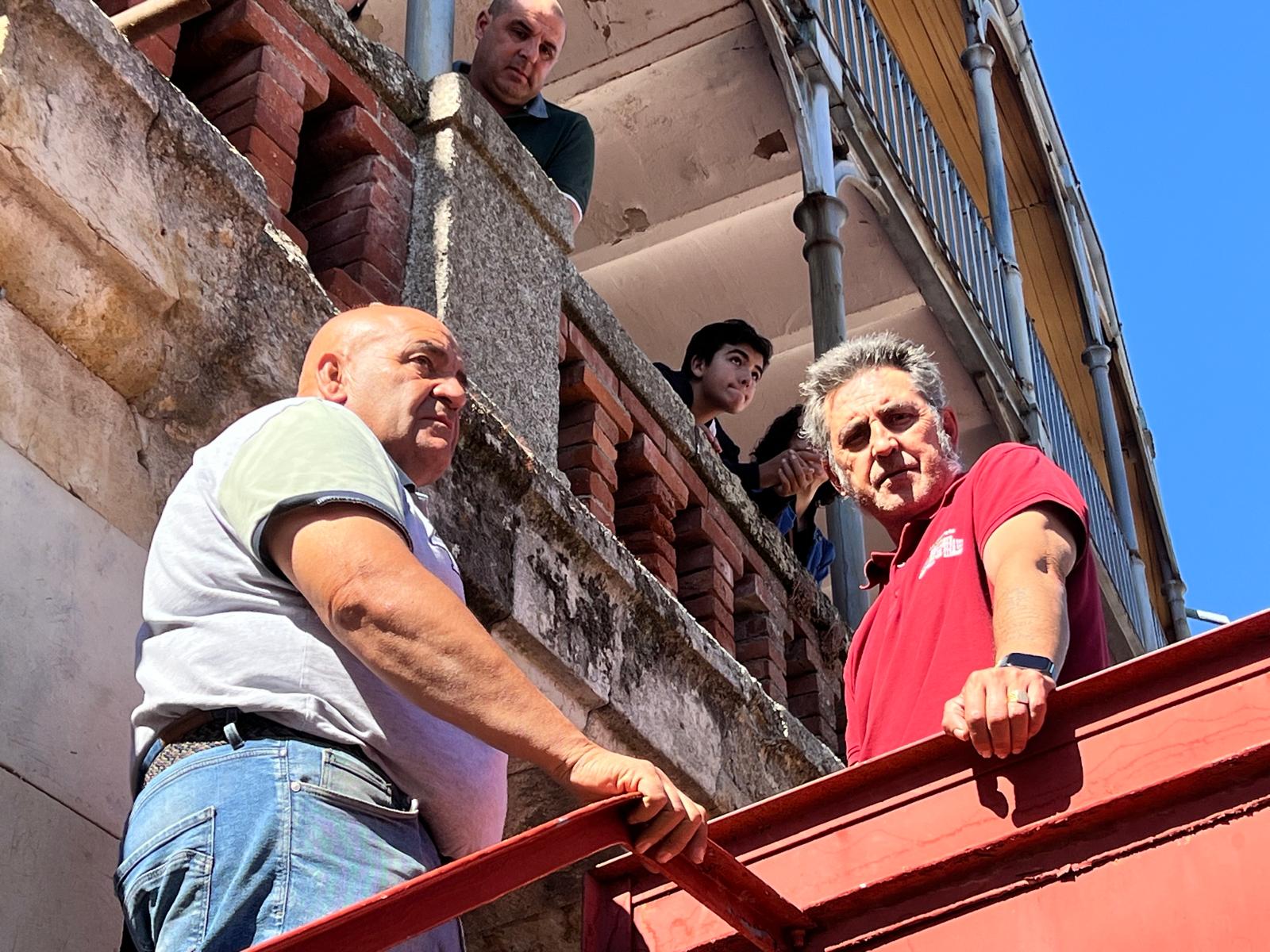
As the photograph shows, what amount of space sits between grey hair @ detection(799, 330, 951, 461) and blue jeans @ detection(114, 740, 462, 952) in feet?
5.08

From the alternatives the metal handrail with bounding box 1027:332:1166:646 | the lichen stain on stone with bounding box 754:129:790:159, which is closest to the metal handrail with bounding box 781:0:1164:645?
the metal handrail with bounding box 1027:332:1166:646

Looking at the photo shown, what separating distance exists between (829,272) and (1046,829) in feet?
14.4

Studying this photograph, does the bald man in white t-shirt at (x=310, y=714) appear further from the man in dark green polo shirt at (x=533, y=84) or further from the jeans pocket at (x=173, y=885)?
the man in dark green polo shirt at (x=533, y=84)

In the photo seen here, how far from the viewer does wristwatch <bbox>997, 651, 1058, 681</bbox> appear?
233 centimetres

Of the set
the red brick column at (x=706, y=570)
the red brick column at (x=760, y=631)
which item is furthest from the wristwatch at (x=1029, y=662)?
the red brick column at (x=760, y=631)

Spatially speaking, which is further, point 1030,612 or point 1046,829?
point 1030,612

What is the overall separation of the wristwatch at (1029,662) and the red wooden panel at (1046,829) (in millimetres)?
294

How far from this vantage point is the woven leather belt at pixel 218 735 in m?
2.05

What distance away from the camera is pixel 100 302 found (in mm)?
2703

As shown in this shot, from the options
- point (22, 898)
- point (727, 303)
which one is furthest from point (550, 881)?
point (727, 303)

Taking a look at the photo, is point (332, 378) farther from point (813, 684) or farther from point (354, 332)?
point (813, 684)

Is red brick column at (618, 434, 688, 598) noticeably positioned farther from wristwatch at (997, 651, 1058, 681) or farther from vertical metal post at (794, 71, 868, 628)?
wristwatch at (997, 651, 1058, 681)

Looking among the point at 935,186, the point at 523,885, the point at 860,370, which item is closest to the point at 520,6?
the point at 860,370

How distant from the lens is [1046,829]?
196 centimetres
